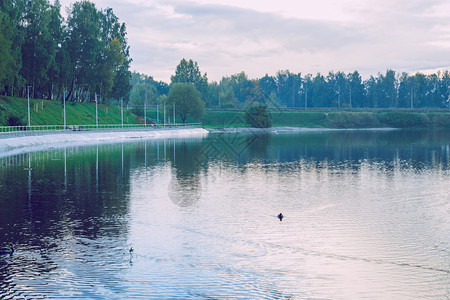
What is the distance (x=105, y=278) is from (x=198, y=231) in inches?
301

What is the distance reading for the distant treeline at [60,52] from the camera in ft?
A: 316

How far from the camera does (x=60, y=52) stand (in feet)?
381

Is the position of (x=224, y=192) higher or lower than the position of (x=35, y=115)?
lower

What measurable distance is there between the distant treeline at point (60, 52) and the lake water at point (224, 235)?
196ft

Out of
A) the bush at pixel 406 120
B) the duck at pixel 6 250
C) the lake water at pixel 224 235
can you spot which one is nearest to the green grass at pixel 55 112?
the lake water at pixel 224 235

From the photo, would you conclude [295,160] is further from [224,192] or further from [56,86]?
[56,86]

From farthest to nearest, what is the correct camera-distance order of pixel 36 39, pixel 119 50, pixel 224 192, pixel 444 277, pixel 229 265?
pixel 119 50 → pixel 36 39 → pixel 224 192 → pixel 229 265 → pixel 444 277

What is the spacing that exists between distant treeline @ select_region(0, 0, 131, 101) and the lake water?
59850 millimetres

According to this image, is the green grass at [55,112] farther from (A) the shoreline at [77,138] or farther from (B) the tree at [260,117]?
(B) the tree at [260,117]

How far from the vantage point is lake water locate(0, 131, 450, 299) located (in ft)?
55.4

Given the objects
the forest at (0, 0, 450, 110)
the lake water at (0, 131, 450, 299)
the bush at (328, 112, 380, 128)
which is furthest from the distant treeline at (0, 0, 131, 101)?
the bush at (328, 112, 380, 128)

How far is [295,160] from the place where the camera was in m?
61.8

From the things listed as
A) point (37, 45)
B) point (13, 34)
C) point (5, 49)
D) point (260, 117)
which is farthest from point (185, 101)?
point (5, 49)

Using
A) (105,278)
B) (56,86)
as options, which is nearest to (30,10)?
(56,86)
